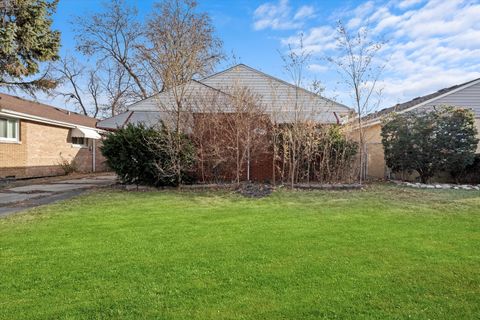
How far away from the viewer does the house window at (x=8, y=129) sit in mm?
15398

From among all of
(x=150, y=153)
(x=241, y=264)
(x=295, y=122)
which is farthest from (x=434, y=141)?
(x=241, y=264)

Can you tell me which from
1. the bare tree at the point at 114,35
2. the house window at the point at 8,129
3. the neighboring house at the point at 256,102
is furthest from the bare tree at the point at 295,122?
the bare tree at the point at 114,35

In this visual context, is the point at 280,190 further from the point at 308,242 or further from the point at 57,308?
the point at 57,308

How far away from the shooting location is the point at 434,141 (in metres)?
13.1

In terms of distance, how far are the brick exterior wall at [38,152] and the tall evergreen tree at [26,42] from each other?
418cm

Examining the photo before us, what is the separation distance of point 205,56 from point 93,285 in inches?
1011

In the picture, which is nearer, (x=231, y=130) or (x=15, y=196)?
(x=15, y=196)

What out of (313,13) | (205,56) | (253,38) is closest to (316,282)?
(313,13)

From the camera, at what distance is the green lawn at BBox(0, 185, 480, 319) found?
3080 millimetres

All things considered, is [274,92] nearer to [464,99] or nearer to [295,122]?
[295,122]

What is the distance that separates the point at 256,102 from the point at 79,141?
618 inches

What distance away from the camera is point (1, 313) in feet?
9.73

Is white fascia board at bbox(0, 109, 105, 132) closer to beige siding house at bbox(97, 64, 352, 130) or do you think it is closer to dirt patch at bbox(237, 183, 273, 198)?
beige siding house at bbox(97, 64, 352, 130)

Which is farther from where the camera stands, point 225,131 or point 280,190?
point 225,131
